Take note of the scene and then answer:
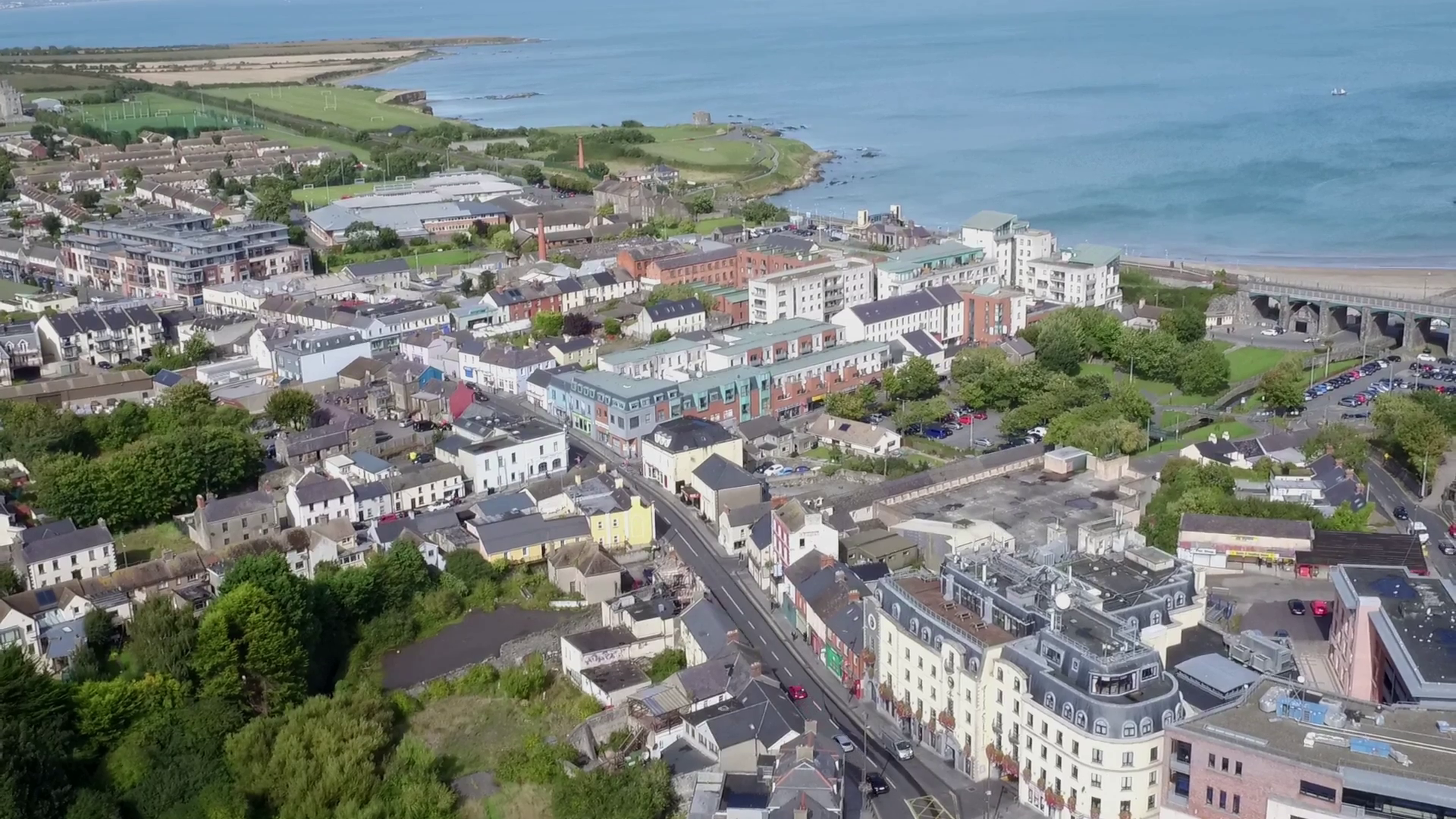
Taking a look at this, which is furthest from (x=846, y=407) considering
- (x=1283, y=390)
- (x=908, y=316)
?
(x=1283, y=390)

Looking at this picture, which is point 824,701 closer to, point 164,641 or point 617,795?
point 617,795

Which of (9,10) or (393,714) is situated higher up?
(9,10)

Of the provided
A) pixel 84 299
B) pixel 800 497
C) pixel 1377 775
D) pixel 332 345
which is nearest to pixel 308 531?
pixel 800 497

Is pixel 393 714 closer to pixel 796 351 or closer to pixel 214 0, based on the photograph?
pixel 796 351

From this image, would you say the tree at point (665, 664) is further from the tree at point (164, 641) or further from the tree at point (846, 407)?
the tree at point (846, 407)

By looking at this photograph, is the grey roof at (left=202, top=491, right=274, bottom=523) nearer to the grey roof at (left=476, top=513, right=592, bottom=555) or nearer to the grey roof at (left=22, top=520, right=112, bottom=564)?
the grey roof at (left=22, top=520, right=112, bottom=564)

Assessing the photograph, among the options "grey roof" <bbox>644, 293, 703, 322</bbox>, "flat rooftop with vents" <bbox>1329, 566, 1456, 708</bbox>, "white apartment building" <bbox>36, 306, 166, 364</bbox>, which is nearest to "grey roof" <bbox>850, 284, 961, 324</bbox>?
"grey roof" <bbox>644, 293, 703, 322</bbox>
